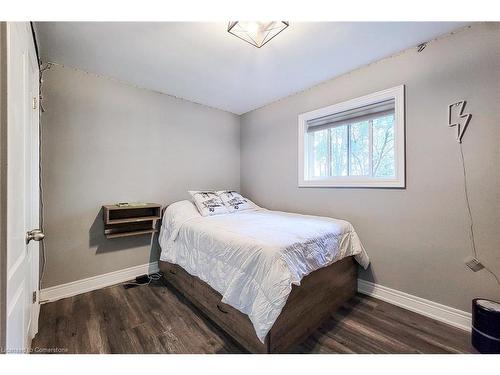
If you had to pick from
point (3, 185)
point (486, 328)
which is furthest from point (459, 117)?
point (3, 185)

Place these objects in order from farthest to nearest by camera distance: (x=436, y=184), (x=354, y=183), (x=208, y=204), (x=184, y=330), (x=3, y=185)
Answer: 1. (x=208, y=204)
2. (x=354, y=183)
3. (x=436, y=184)
4. (x=184, y=330)
5. (x=3, y=185)

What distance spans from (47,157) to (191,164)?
147 cm

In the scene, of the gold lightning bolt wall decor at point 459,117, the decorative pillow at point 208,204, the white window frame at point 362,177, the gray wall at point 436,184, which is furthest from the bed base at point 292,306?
the gold lightning bolt wall decor at point 459,117

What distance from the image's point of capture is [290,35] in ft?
5.58

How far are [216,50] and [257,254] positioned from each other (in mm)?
1781

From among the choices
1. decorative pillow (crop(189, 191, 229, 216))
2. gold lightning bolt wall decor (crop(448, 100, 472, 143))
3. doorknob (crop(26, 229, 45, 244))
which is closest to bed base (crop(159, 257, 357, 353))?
decorative pillow (crop(189, 191, 229, 216))

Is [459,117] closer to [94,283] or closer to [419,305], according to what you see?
[419,305]

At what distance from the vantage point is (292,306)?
1382mm

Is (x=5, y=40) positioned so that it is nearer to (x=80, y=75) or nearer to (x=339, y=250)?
(x=80, y=75)

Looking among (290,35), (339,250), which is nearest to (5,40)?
(290,35)

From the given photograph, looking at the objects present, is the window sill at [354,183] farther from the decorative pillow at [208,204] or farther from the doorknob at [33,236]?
the doorknob at [33,236]

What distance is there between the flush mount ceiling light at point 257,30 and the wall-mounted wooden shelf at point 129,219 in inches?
74.7

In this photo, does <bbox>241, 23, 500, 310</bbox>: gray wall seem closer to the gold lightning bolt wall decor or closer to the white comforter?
the gold lightning bolt wall decor

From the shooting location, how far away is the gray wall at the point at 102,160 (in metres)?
2.04
